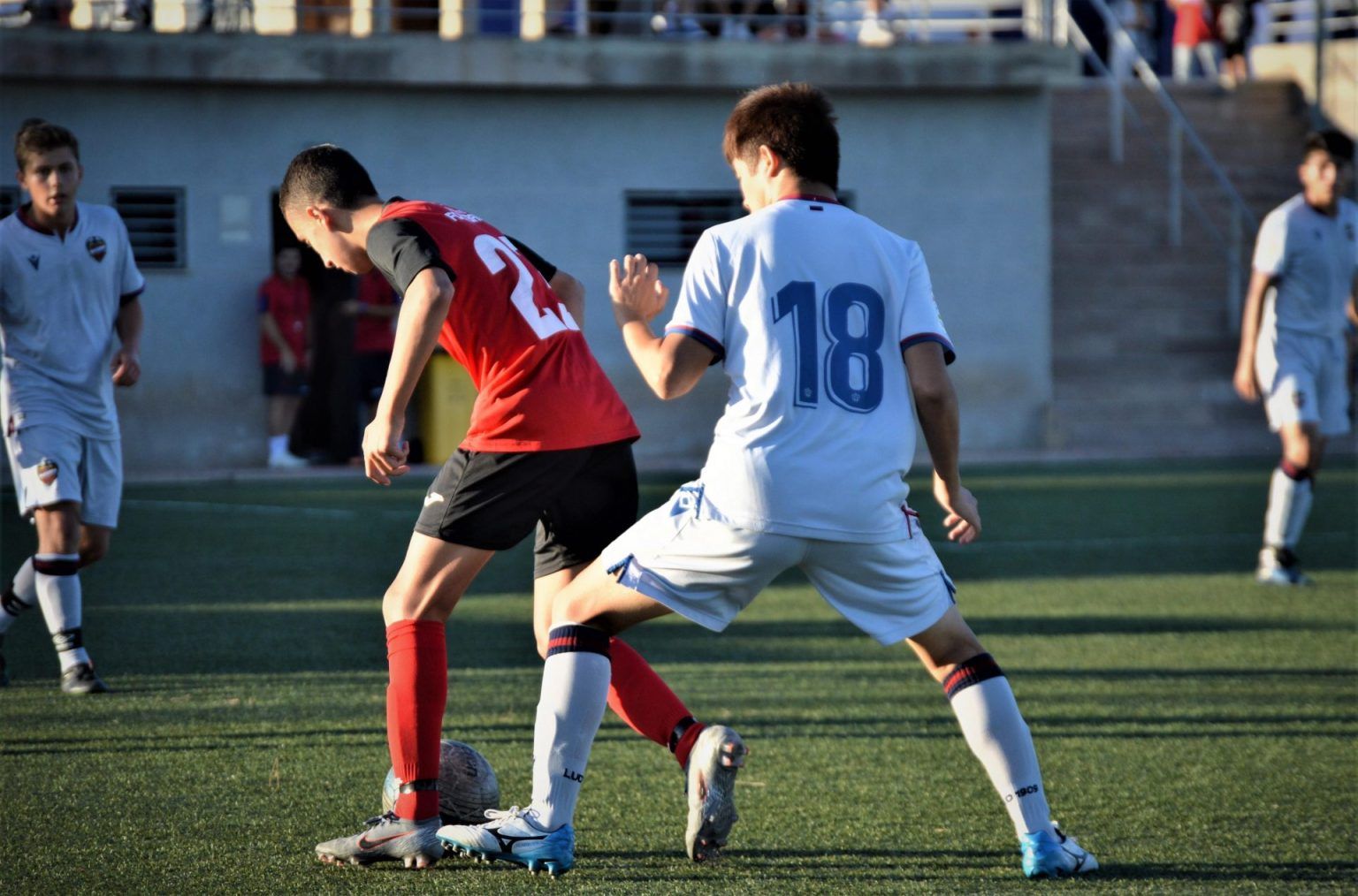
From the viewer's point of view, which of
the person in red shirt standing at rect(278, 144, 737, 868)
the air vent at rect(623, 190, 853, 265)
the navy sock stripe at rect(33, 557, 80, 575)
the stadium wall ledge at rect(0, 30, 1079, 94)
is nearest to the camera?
the person in red shirt standing at rect(278, 144, 737, 868)

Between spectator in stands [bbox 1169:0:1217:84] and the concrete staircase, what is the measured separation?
697 millimetres

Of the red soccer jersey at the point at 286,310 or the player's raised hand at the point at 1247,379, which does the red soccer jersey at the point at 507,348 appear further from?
the red soccer jersey at the point at 286,310

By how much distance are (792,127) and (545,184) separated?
1486cm

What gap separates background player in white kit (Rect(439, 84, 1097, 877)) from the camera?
398 centimetres

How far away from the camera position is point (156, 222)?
18.1m

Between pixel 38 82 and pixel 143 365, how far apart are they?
10.2ft

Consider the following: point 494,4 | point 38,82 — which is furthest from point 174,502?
point 494,4

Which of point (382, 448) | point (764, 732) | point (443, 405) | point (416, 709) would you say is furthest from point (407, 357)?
point (443, 405)

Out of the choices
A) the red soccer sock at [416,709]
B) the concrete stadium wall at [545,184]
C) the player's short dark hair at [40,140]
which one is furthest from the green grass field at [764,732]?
the concrete stadium wall at [545,184]

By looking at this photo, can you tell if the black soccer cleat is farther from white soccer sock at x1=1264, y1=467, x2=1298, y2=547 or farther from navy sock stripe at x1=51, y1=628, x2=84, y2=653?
white soccer sock at x1=1264, y1=467, x2=1298, y2=547

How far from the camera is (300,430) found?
18828 mm

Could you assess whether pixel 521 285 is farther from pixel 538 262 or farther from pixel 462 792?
pixel 462 792

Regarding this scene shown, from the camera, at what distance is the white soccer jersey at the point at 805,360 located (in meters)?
3.97

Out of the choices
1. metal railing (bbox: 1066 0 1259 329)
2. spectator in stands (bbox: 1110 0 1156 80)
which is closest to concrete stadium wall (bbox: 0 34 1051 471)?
metal railing (bbox: 1066 0 1259 329)
